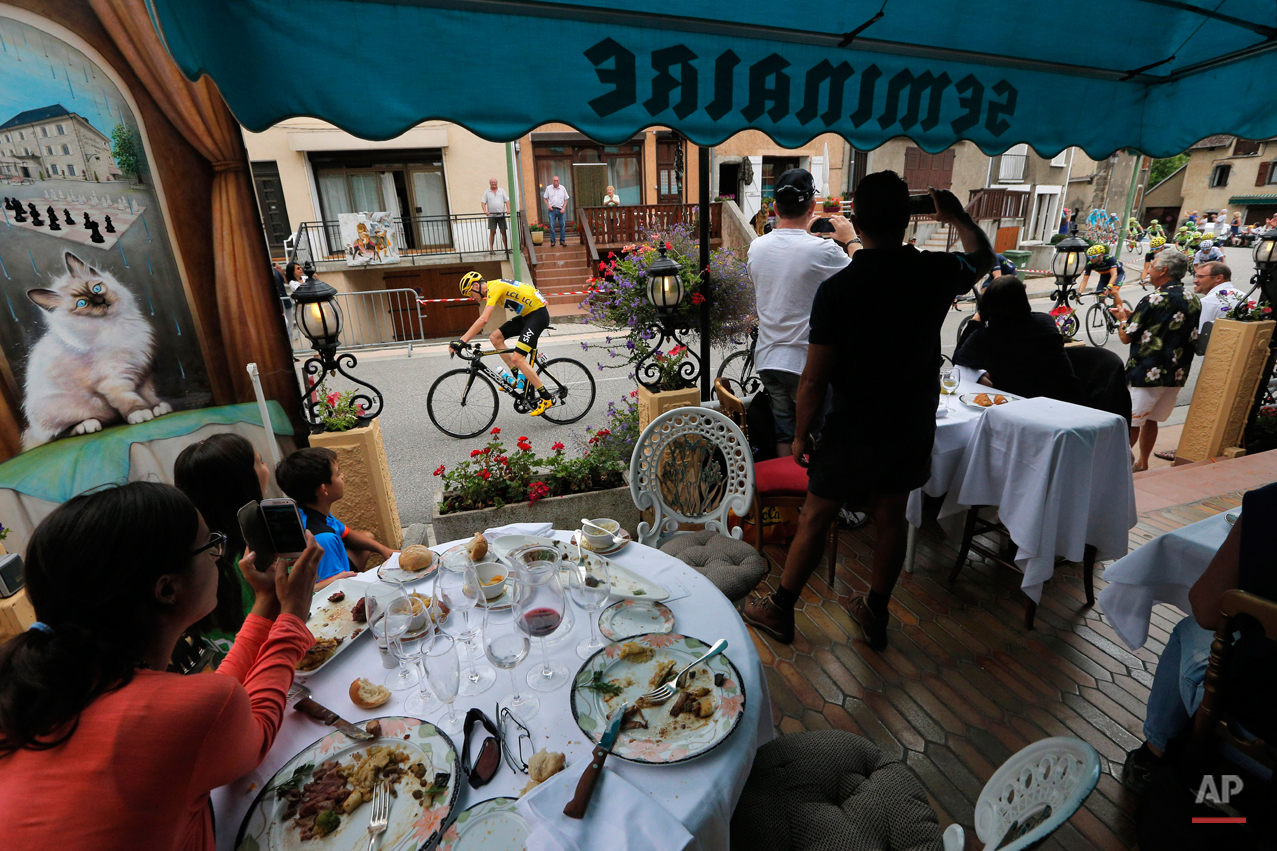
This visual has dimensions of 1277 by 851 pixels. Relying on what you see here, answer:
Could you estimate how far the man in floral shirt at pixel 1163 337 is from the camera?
4555 mm

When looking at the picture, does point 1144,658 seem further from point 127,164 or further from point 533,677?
point 127,164

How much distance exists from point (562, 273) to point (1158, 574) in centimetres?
1435

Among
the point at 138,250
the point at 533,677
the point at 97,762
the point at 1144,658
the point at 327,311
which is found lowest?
the point at 1144,658

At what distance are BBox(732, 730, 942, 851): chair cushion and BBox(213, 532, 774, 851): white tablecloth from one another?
104 mm

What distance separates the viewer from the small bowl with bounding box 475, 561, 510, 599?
1.71 metres

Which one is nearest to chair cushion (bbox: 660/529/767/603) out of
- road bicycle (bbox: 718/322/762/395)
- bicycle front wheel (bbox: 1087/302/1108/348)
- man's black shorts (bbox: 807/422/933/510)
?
man's black shorts (bbox: 807/422/933/510)

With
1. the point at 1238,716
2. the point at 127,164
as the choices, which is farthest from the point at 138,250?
the point at 1238,716

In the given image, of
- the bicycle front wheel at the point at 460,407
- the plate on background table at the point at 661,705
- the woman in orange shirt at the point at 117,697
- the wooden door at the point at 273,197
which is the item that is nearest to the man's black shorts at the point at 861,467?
the plate on background table at the point at 661,705

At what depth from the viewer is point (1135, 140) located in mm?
3090

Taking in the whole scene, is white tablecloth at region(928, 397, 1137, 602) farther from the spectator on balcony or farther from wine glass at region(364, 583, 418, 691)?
the spectator on balcony

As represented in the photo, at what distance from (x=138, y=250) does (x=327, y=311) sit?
32.5 inches

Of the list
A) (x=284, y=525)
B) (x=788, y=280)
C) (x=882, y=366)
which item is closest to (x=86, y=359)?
(x=284, y=525)

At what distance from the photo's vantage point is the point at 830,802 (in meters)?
1.41

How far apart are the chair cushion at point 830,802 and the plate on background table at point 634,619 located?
1.39 feet
